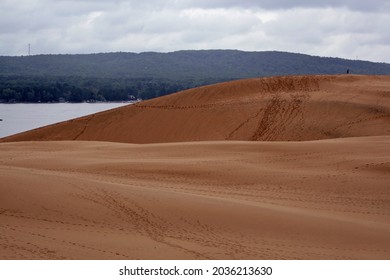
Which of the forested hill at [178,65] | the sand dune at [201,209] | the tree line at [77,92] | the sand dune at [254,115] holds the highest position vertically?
the forested hill at [178,65]

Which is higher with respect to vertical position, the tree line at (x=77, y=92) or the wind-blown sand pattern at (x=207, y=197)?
the tree line at (x=77, y=92)

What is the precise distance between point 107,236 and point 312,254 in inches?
104

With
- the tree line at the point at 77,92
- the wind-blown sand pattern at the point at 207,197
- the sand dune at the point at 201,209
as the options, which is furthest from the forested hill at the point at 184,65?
the sand dune at the point at 201,209

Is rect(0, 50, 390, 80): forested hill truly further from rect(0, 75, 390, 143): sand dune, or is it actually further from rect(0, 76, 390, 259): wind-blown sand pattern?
rect(0, 76, 390, 259): wind-blown sand pattern

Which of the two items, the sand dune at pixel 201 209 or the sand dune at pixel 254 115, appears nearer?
the sand dune at pixel 201 209

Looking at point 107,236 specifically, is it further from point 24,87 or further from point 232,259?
point 24,87

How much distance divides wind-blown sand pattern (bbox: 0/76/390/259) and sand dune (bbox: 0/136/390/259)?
0.02 m

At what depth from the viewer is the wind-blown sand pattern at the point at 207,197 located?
848 cm

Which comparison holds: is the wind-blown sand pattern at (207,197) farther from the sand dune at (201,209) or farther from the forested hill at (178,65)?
the forested hill at (178,65)

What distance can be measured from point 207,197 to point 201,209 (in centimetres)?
100

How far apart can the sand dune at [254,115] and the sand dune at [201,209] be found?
9932 millimetres

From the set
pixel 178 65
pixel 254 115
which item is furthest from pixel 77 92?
pixel 178 65

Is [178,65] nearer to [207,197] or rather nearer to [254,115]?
[254,115]

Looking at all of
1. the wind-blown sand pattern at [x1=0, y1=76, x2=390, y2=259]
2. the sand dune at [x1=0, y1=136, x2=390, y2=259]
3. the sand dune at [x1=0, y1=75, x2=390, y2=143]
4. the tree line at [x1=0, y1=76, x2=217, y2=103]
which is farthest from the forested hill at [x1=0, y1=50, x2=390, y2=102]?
the sand dune at [x1=0, y1=136, x2=390, y2=259]
